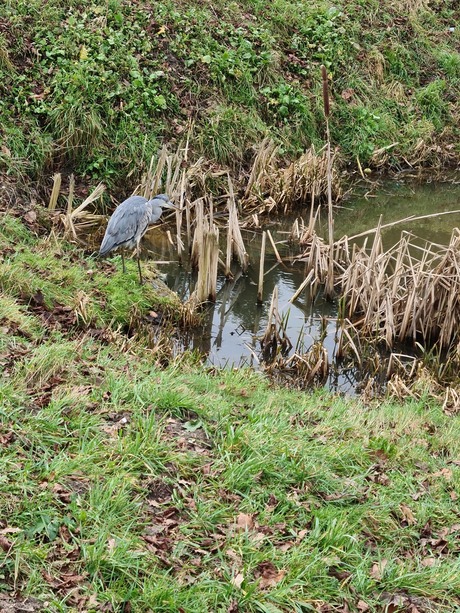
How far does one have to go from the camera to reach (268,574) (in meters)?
3.66

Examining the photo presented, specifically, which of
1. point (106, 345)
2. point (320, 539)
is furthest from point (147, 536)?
point (106, 345)

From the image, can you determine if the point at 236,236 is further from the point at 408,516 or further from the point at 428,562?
the point at 428,562

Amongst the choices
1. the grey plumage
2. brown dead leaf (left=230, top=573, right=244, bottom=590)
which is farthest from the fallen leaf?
the grey plumage

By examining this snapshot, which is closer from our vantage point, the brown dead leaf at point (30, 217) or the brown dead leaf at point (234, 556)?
the brown dead leaf at point (234, 556)

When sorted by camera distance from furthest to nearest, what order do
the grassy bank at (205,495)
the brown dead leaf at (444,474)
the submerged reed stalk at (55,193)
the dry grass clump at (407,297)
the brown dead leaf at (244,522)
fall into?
the submerged reed stalk at (55,193) → the dry grass clump at (407,297) → the brown dead leaf at (444,474) → the brown dead leaf at (244,522) → the grassy bank at (205,495)

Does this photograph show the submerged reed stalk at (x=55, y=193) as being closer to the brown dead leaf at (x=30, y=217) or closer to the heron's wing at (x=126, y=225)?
the brown dead leaf at (x=30, y=217)

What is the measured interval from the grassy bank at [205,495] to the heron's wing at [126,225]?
7.89ft

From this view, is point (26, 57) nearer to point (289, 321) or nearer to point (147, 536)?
point (289, 321)

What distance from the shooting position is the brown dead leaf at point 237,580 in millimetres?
3527

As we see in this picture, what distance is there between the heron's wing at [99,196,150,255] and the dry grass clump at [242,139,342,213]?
3.04 meters

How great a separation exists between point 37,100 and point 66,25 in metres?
1.78

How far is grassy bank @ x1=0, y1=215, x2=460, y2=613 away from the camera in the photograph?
3482 mm

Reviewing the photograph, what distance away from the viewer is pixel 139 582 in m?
3.44

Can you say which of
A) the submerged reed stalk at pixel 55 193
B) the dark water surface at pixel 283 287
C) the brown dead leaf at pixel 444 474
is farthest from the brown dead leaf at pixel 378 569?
the submerged reed stalk at pixel 55 193
